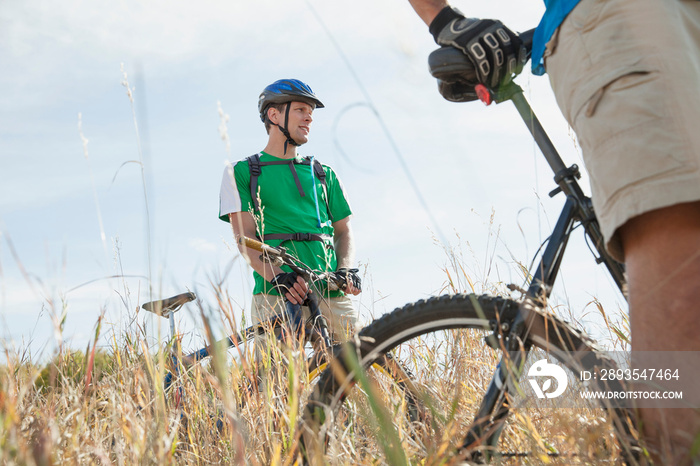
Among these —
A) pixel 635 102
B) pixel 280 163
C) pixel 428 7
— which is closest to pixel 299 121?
pixel 280 163

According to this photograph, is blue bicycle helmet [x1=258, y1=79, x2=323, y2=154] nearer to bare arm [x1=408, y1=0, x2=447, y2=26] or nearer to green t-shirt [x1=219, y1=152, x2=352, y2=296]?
green t-shirt [x1=219, y1=152, x2=352, y2=296]

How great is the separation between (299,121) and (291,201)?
2.20 ft

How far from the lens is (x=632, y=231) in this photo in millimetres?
1069

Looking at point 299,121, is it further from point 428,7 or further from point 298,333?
point 428,7

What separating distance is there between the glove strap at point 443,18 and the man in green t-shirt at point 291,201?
199 centimetres

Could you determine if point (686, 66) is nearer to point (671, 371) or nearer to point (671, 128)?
point (671, 128)

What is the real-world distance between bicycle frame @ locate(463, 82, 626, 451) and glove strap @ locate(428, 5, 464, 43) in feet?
1.15

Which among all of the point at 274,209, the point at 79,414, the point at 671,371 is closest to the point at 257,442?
the point at 79,414

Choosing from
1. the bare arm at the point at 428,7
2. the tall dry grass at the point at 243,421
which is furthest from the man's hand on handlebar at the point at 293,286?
the bare arm at the point at 428,7

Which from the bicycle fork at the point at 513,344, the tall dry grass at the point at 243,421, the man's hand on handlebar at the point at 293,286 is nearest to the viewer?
the tall dry grass at the point at 243,421

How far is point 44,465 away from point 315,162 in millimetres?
3402

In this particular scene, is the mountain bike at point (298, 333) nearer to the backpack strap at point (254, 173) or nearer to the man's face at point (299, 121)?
the backpack strap at point (254, 173)

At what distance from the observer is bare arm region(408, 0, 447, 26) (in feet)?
5.15

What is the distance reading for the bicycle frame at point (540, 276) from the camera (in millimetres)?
1273
